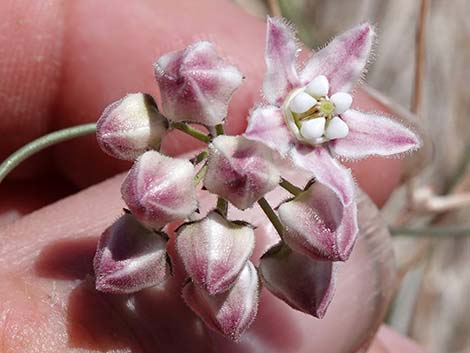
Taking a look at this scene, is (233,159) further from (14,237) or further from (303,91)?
(14,237)

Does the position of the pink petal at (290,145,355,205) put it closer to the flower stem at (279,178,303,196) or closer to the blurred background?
the flower stem at (279,178,303,196)

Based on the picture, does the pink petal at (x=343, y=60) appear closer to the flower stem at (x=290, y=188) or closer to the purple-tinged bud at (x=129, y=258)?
the flower stem at (x=290, y=188)

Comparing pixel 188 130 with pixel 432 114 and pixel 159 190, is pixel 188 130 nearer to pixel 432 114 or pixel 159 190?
pixel 159 190

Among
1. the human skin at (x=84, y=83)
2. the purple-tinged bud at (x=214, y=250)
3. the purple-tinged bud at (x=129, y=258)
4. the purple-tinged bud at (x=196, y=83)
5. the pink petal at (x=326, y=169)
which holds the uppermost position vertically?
the purple-tinged bud at (x=196, y=83)

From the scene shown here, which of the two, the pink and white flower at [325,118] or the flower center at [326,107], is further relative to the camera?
the flower center at [326,107]

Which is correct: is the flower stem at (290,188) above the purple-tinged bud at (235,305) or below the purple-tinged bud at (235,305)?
above

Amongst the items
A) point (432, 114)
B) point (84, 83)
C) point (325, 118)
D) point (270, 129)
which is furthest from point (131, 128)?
point (432, 114)

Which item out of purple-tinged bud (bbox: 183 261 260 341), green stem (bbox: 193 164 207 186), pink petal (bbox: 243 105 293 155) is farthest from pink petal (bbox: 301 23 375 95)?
purple-tinged bud (bbox: 183 261 260 341)

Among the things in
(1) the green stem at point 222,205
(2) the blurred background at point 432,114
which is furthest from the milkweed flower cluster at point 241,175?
(2) the blurred background at point 432,114

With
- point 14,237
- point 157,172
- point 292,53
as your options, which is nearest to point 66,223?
point 14,237
